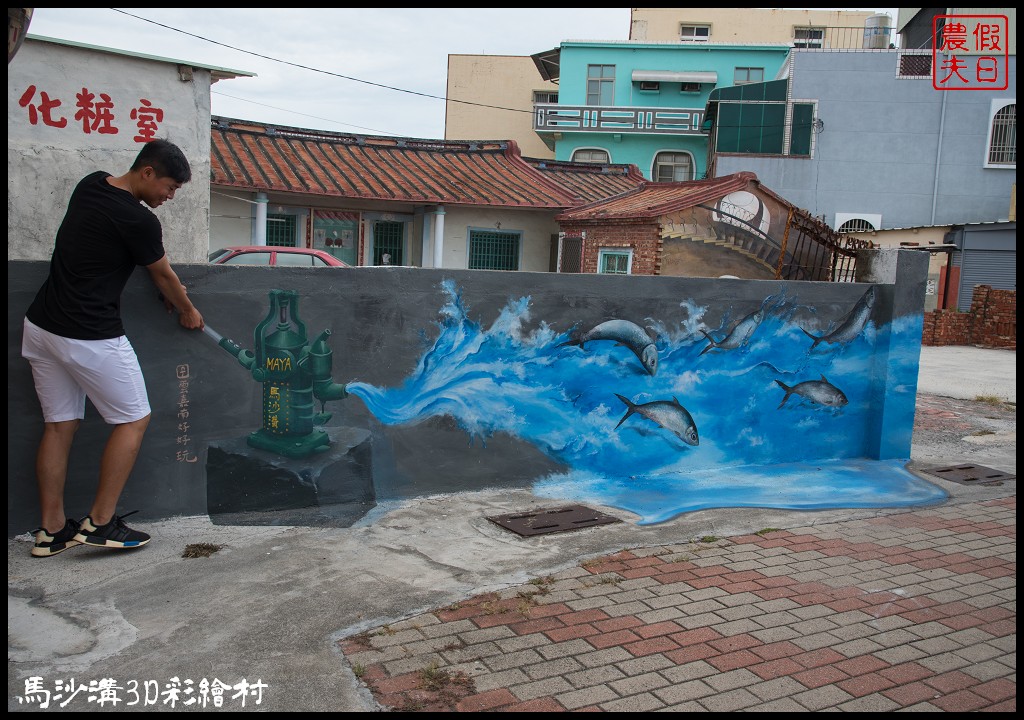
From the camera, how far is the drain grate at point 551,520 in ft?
15.7

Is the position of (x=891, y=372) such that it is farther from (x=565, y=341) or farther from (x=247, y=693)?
(x=247, y=693)

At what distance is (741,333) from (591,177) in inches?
666

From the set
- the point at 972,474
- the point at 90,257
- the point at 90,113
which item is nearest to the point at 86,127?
the point at 90,113

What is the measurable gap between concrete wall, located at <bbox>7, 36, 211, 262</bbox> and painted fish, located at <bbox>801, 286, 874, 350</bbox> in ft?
20.7

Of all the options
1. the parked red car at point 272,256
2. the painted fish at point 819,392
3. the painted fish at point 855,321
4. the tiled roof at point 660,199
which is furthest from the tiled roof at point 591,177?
the painted fish at point 819,392

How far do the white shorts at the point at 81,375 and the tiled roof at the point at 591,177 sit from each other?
1773 cm

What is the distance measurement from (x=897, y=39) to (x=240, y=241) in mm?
31210

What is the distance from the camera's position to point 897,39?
119ft

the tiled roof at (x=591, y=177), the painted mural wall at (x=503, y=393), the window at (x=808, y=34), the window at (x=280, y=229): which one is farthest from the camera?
the window at (x=808, y=34)

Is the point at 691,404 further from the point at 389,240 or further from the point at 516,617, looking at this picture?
the point at 389,240

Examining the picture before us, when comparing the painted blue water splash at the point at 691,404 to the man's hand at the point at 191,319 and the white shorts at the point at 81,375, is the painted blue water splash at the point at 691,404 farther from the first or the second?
the white shorts at the point at 81,375

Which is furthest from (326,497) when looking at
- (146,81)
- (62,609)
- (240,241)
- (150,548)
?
(240,241)

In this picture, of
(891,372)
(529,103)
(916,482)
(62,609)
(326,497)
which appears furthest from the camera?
(529,103)

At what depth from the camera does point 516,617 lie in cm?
362
